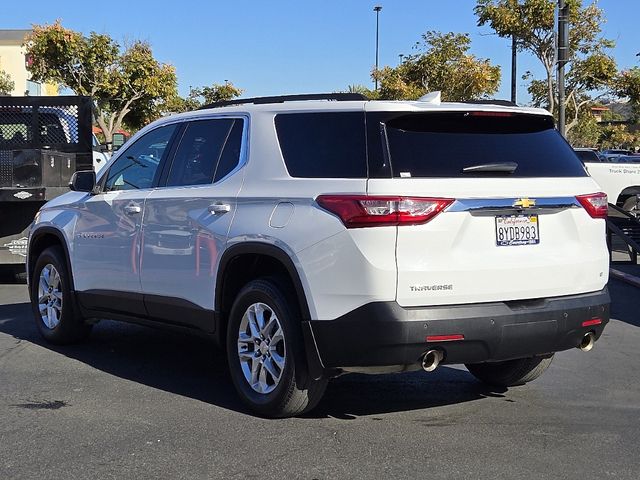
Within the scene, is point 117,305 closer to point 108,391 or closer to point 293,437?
point 108,391

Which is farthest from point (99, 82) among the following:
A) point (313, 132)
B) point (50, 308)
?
point (313, 132)

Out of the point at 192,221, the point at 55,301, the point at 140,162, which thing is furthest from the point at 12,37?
the point at 192,221

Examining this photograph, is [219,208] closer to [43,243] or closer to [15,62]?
[43,243]

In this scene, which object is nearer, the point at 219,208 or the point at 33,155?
the point at 219,208

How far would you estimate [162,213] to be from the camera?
5883mm

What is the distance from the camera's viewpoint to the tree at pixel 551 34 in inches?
1014

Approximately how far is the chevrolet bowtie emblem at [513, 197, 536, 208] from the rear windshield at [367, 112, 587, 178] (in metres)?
0.18

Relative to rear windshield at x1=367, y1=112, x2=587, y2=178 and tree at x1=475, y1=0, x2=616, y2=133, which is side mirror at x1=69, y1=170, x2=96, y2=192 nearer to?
rear windshield at x1=367, y1=112, x2=587, y2=178

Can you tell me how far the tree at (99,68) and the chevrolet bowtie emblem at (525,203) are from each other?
31.6m

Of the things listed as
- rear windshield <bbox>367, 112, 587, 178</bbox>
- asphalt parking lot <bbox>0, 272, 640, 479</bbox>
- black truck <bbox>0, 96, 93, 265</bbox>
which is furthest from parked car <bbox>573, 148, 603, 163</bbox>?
rear windshield <bbox>367, 112, 587, 178</bbox>

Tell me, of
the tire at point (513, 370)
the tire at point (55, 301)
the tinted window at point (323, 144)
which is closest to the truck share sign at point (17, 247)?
the tire at point (55, 301)

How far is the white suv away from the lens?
448cm

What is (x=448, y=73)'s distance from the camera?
33.6m

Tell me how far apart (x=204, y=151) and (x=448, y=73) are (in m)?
29.1
